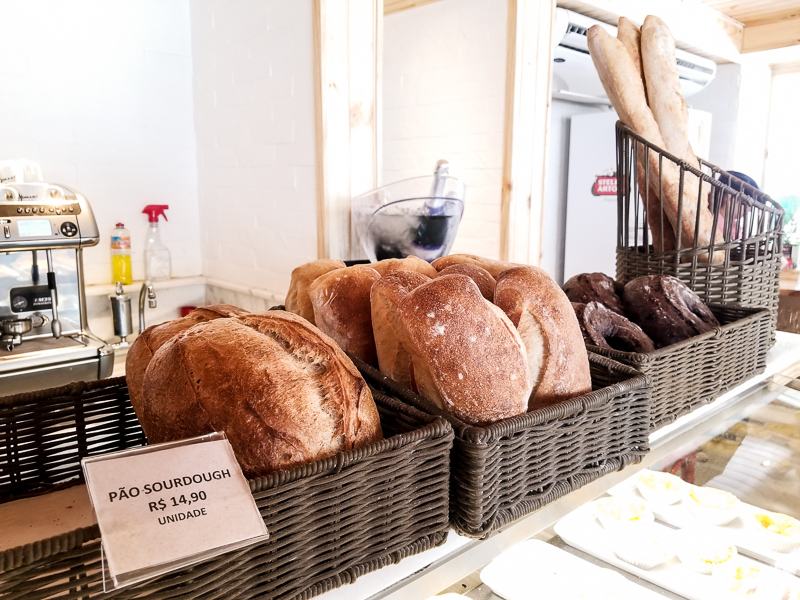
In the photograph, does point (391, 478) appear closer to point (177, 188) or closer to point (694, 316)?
point (694, 316)

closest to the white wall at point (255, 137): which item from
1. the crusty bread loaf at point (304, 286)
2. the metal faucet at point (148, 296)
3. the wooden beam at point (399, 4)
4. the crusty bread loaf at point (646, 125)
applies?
the metal faucet at point (148, 296)

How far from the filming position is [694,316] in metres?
1.09

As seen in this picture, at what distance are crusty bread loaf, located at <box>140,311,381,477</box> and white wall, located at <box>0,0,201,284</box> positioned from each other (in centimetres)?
235

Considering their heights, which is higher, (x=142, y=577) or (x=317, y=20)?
(x=317, y=20)

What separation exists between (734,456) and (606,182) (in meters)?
2.89

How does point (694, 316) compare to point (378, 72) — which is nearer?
point (694, 316)

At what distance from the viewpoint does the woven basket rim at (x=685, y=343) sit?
A: 2.85 ft

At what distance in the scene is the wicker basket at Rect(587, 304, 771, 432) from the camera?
35.9 inches

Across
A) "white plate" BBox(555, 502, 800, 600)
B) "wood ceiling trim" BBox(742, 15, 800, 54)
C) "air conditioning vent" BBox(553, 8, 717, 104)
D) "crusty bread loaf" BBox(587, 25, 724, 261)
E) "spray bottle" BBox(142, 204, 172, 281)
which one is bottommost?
"white plate" BBox(555, 502, 800, 600)

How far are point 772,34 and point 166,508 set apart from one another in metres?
Answer: 5.27

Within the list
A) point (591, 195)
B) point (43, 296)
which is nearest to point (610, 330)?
point (43, 296)

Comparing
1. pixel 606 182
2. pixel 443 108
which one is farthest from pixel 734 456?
pixel 606 182

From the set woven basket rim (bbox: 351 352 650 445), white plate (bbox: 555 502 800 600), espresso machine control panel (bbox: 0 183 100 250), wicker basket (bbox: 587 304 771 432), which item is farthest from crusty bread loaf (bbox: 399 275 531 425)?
espresso machine control panel (bbox: 0 183 100 250)

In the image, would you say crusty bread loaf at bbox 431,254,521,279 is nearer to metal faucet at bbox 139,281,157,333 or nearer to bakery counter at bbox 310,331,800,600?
bakery counter at bbox 310,331,800,600
